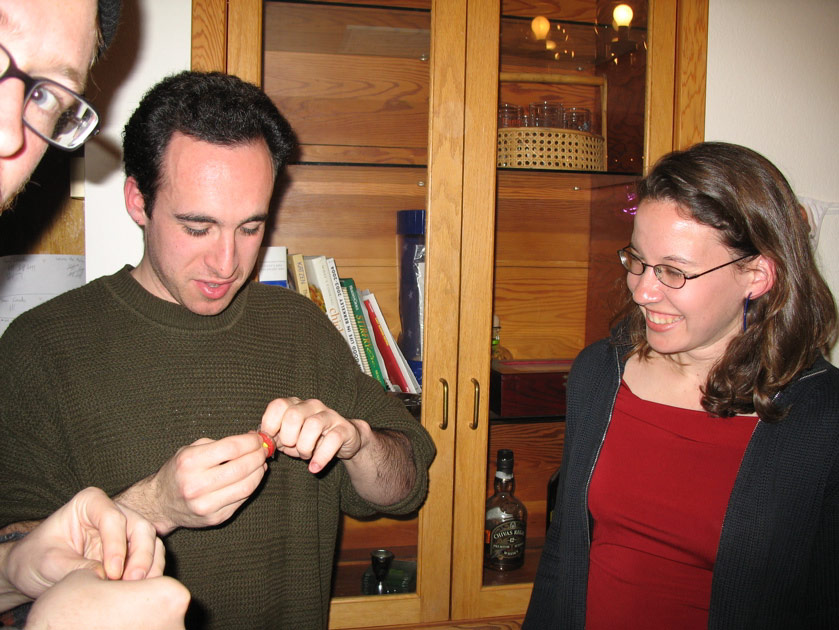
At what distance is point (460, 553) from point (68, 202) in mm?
1440

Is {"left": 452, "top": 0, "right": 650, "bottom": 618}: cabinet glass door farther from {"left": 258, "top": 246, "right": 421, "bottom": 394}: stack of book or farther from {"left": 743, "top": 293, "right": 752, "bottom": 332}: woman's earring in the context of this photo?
{"left": 743, "top": 293, "right": 752, "bottom": 332}: woman's earring

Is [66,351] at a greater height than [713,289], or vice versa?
[713,289]

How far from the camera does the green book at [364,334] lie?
166 cm

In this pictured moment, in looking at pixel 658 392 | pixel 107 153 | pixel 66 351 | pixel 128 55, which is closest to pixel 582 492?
pixel 658 392

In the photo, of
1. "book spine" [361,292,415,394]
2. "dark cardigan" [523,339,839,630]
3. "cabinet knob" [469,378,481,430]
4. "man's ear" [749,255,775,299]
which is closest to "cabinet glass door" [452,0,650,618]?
"cabinet knob" [469,378,481,430]

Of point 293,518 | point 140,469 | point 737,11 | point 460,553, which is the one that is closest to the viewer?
point 140,469

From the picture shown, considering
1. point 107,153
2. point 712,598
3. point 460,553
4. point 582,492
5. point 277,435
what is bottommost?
point 460,553

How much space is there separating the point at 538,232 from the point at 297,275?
A: 0.74 meters

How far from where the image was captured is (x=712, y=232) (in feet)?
3.97

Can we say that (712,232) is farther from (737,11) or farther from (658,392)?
(737,11)

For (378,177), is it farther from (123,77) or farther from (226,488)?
(226,488)

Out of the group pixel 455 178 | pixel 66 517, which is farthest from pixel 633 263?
pixel 66 517

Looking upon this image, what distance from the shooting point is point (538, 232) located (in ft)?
6.06

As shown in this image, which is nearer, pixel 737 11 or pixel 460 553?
pixel 460 553
